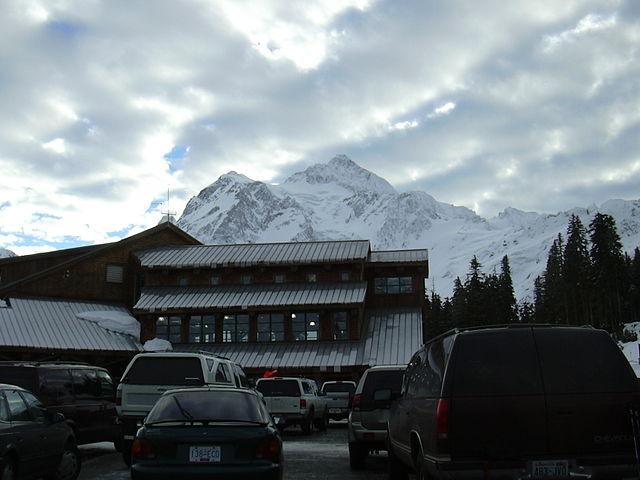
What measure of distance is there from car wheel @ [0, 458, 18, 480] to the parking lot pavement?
3.13 m

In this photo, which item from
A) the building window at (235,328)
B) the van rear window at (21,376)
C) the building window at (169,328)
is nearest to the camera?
the van rear window at (21,376)

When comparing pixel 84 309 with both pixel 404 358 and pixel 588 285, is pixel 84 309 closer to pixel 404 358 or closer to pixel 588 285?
pixel 404 358

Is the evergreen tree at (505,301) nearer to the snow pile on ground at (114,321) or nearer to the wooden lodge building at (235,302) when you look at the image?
the wooden lodge building at (235,302)

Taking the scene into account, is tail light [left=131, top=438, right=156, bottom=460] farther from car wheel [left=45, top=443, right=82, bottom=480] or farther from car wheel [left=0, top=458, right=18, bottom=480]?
car wheel [left=45, top=443, right=82, bottom=480]

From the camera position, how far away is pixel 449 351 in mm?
7852

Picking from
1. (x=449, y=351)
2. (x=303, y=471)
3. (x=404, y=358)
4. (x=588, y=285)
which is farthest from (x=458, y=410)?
(x=588, y=285)

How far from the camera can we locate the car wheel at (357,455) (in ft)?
47.3

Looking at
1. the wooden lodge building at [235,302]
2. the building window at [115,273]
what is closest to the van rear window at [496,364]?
the wooden lodge building at [235,302]

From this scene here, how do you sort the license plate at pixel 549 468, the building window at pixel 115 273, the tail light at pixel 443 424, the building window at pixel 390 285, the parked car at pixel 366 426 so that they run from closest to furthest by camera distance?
the license plate at pixel 549 468 → the tail light at pixel 443 424 → the parked car at pixel 366 426 → the building window at pixel 390 285 → the building window at pixel 115 273

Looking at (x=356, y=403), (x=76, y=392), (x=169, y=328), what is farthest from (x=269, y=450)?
(x=169, y=328)

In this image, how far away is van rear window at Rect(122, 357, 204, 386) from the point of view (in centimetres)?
1475

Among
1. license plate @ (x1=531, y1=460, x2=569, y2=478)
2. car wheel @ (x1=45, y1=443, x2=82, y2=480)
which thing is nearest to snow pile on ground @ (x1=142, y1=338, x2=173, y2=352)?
car wheel @ (x1=45, y1=443, x2=82, y2=480)

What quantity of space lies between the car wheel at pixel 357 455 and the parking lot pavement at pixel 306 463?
6.0 inches

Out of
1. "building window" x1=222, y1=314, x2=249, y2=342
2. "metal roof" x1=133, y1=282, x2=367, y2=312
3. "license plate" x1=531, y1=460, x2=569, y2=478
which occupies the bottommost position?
"license plate" x1=531, y1=460, x2=569, y2=478
